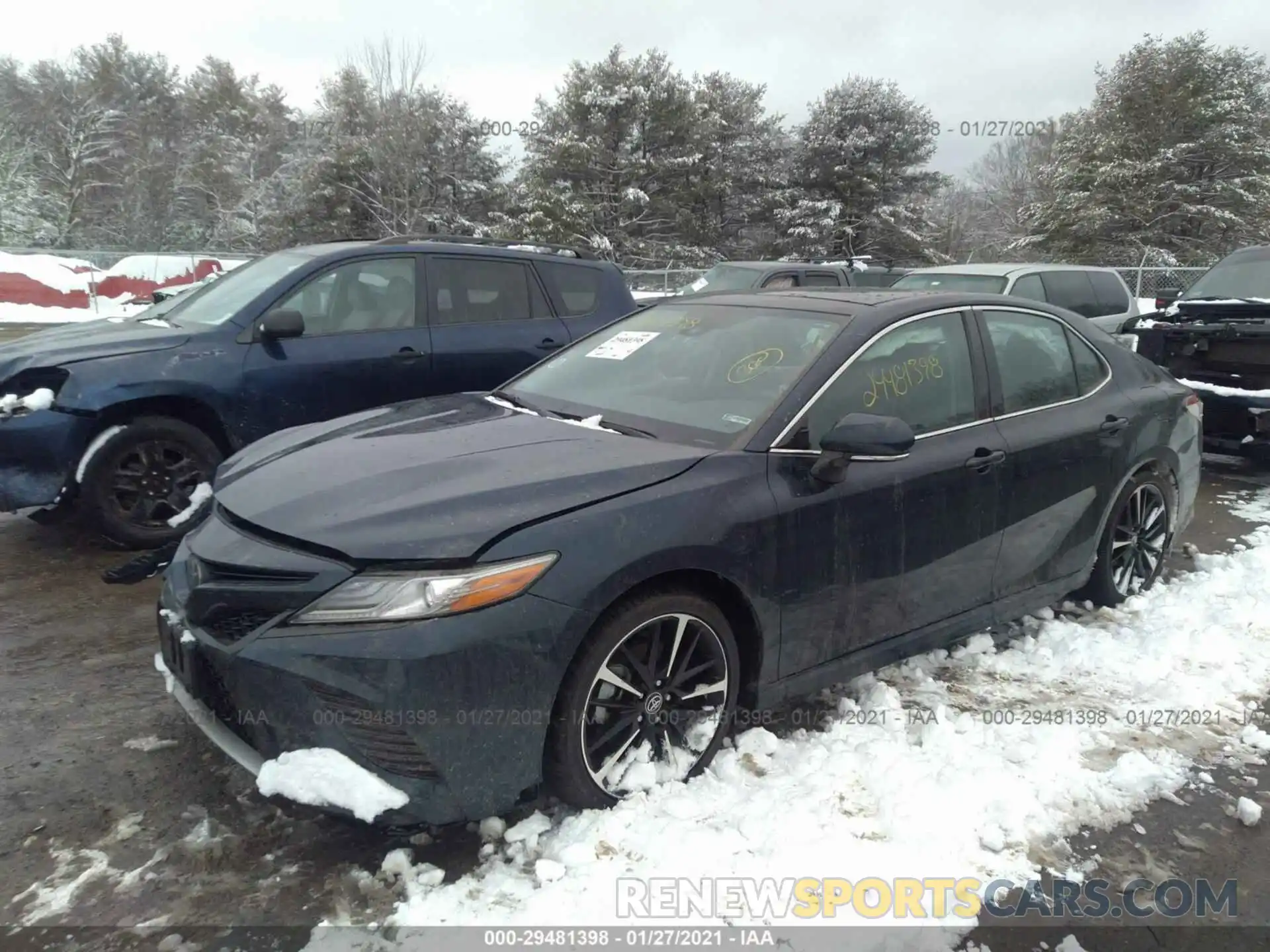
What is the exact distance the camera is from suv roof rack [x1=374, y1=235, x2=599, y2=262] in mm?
6070

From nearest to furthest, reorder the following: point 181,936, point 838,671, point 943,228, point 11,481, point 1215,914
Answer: point 181,936, point 1215,914, point 838,671, point 11,481, point 943,228

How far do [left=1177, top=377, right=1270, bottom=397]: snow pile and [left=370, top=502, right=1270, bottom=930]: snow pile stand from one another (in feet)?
11.4

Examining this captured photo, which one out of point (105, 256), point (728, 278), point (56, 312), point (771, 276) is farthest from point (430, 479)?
point (105, 256)

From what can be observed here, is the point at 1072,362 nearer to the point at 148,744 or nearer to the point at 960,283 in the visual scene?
the point at 148,744

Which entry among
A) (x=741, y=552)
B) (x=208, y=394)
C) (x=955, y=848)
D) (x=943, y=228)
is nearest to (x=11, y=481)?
(x=208, y=394)

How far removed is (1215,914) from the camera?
2.45 meters

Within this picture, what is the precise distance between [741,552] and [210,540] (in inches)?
64.0

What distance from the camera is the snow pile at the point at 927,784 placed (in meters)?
2.46

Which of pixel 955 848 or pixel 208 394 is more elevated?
pixel 208 394

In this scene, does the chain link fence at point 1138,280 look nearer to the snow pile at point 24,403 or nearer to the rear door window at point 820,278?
the rear door window at point 820,278

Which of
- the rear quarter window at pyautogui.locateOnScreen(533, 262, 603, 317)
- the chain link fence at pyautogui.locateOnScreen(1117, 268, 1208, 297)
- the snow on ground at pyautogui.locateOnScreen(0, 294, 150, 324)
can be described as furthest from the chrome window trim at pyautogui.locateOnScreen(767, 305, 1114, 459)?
the chain link fence at pyautogui.locateOnScreen(1117, 268, 1208, 297)

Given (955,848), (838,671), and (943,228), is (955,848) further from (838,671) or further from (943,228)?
(943,228)

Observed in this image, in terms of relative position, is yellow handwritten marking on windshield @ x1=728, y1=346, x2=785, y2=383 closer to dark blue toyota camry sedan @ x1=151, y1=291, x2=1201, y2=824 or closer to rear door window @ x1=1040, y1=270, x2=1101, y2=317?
dark blue toyota camry sedan @ x1=151, y1=291, x2=1201, y2=824

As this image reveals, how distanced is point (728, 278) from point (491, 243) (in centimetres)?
615
